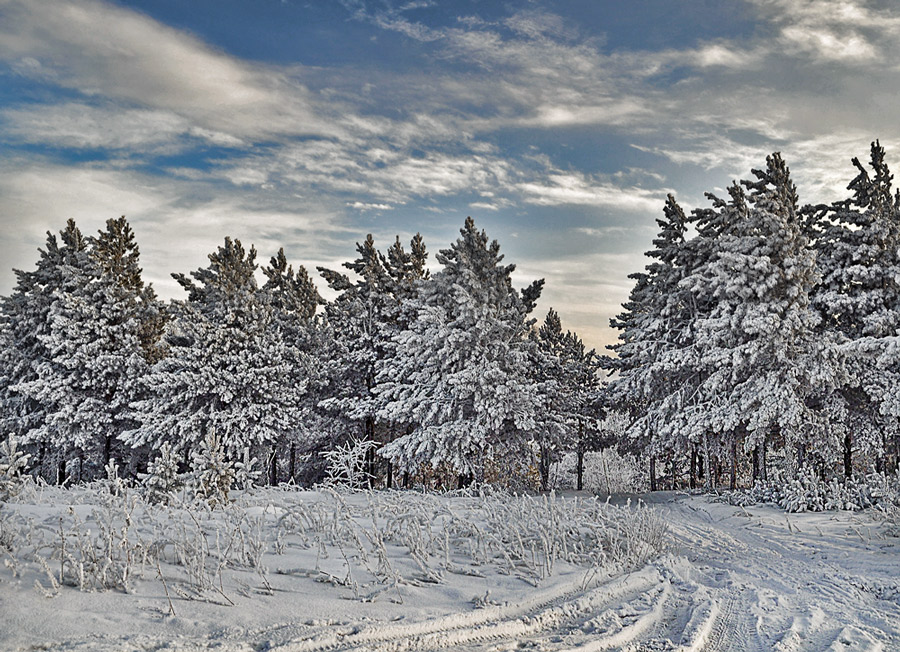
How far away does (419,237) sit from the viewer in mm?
27312

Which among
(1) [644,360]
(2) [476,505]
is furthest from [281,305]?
(2) [476,505]

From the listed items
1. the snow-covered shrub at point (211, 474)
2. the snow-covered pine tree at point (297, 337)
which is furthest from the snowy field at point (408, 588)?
the snow-covered pine tree at point (297, 337)

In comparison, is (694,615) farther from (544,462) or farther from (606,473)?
(606,473)

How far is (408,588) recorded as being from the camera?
518 centimetres

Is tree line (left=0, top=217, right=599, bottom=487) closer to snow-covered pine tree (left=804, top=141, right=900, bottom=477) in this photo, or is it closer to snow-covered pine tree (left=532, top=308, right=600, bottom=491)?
snow-covered pine tree (left=532, top=308, right=600, bottom=491)

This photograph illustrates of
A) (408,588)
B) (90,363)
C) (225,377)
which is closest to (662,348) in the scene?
(225,377)

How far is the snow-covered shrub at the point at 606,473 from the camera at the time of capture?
113 feet

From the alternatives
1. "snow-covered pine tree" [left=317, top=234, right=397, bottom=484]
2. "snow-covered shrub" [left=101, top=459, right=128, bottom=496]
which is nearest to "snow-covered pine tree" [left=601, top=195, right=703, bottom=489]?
"snow-covered pine tree" [left=317, top=234, right=397, bottom=484]

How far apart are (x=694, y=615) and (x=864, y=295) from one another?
57.6 ft

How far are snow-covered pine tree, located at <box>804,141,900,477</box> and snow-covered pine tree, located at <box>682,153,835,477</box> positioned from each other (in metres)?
1.13

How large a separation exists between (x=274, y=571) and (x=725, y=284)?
18.1m

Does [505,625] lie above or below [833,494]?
above

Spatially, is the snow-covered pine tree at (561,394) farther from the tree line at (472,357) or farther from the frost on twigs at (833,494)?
the frost on twigs at (833,494)

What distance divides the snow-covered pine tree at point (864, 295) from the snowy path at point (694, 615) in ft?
38.9
